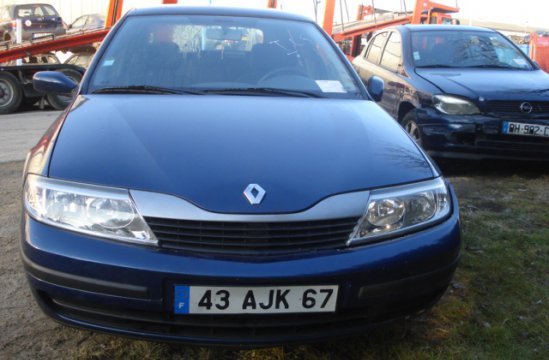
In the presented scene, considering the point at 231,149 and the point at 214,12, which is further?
the point at 214,12

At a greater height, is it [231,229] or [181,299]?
[231,229]

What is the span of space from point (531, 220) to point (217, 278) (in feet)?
9.81

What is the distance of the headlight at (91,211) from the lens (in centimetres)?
190

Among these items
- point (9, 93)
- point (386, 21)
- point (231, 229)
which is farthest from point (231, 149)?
point (386, 21)

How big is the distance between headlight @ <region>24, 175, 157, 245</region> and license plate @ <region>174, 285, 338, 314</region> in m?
0.23

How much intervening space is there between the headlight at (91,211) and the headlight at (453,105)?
12.7 feet

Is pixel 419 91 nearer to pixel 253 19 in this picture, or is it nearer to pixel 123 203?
pixel 253 19

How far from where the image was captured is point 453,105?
5078mm

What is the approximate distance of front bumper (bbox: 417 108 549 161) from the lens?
16.3 feet

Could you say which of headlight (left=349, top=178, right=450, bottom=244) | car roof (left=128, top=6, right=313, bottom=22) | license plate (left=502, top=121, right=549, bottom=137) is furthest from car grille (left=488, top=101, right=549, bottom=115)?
headlight (left=349, top=178, right=450, bottom=244)

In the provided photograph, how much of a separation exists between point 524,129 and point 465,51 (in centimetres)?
148

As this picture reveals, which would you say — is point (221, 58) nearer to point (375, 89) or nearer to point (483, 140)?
point (375, 89)

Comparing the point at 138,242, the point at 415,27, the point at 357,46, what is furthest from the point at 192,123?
the point at 357,46

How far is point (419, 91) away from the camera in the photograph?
17.8 ft
